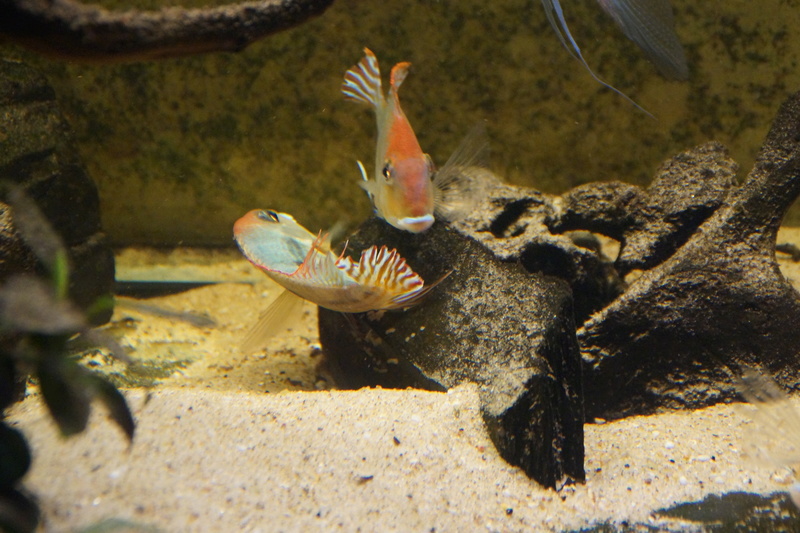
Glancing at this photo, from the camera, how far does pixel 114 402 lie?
1250 mm

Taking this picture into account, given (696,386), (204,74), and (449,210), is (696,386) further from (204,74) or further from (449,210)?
(204,74)

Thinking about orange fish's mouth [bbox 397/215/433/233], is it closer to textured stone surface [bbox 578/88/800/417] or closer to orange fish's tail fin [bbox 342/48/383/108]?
orange fish's tail fin [bbox 342/48/383/108]

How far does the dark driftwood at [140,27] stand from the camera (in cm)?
111

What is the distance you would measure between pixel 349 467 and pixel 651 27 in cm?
144

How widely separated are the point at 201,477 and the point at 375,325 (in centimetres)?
123

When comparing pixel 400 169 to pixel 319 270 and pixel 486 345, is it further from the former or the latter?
pixel 486 345

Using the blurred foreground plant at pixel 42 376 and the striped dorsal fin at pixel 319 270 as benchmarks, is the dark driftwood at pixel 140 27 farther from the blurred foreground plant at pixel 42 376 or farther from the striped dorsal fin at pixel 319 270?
the striped dorsal fin at pixel 319 270

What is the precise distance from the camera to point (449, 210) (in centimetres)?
258

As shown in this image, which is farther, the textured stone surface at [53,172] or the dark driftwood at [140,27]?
the textured stone surface at [53,172]

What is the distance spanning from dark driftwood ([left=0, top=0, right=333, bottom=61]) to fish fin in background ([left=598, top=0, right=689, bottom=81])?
688 millimetres

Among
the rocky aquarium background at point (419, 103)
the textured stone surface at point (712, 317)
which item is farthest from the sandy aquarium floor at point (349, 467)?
the rocky aquarium background at point (419, 103)

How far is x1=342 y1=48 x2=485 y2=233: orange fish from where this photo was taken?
83.8 inches

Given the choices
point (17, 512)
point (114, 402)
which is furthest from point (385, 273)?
point (17, 512)

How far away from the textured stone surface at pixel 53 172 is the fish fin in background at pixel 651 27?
10.7 feet
